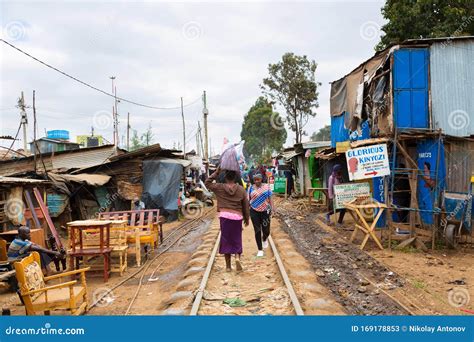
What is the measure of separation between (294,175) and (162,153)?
12619 millimetres

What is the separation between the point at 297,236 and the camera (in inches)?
527

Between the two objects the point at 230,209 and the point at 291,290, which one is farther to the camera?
the point at 230,209

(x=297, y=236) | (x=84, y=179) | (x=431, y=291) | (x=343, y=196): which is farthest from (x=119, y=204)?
(x=431, y=291)

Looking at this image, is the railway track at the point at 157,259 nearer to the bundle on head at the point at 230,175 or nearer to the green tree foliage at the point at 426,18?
the bundle on head at the point at 230,175

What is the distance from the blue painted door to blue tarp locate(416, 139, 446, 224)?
73 cm

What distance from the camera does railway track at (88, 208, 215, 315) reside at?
24.9ft

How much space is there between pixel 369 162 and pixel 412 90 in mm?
2970

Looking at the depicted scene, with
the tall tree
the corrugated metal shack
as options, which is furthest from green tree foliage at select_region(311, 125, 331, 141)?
the corrugated metal shack

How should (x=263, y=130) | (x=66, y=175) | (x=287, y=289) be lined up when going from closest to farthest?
(x=287, y=289), (x=66, y=175), (x=263, y=130)

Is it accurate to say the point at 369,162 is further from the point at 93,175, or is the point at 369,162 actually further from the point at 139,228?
the point at 93,175

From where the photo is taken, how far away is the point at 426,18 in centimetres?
1906

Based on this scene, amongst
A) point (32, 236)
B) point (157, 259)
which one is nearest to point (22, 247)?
point (32, 236)
